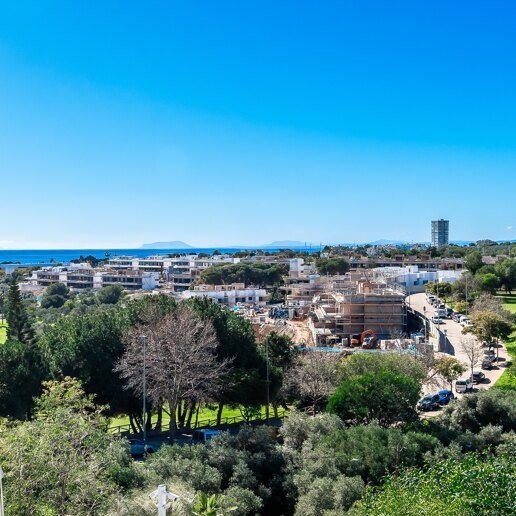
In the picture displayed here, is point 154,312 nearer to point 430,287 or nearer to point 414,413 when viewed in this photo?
point 414,413

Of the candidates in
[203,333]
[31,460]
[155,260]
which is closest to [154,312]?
[203,333]

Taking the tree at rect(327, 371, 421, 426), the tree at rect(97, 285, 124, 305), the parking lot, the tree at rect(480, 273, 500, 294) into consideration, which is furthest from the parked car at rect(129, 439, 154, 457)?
the tree at rect(97, 285, 124, 305)

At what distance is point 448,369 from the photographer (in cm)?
3369

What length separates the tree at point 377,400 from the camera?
882 inches

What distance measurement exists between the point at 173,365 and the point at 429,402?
14690mm

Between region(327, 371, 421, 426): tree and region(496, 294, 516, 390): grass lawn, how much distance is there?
28.3 ft

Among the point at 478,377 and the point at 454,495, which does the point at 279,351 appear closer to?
the point at 478,377

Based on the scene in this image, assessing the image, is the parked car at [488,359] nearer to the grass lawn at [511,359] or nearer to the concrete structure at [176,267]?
the grass lawn at [511,359]

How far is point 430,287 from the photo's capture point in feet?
262

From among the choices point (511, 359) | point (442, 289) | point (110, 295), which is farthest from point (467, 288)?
point (110, 295)

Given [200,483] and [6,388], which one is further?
[6,388]

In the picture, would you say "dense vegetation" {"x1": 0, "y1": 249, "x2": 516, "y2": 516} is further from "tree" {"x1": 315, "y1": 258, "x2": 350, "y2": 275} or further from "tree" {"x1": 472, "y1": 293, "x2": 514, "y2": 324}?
"tree" {"x1": 315, "y1": 258, "x2": 350, "y2": 275}

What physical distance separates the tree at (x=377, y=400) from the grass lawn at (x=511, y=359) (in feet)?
28.3

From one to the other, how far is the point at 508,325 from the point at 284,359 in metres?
21.7
